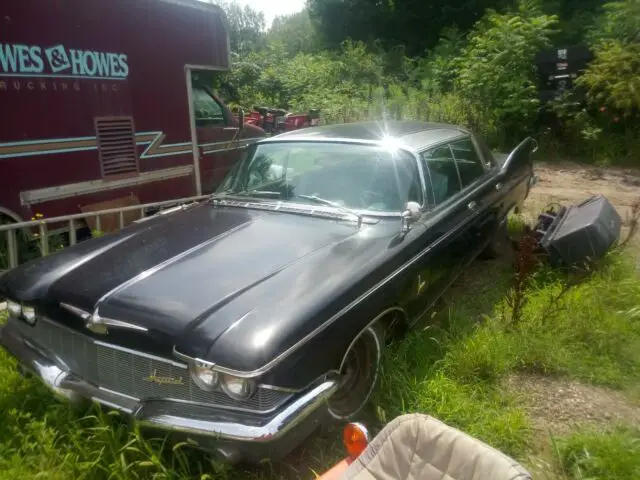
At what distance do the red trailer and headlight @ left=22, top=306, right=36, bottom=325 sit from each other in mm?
2244

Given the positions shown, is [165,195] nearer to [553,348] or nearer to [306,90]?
[553,348]

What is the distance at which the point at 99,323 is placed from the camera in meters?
2.34

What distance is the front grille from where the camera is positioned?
2.15 meters

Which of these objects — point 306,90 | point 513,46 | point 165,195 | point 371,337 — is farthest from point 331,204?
point 306,90

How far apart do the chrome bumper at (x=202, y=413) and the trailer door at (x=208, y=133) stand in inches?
170

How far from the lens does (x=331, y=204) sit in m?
3.34

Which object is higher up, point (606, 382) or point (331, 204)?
point (331, 204)

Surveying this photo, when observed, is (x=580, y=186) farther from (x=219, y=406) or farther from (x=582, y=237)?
(x=219, y=406)

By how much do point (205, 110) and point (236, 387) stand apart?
5.28m

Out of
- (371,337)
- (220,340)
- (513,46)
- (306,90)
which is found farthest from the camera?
(306,90)

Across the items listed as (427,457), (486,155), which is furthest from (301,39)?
(427,457)

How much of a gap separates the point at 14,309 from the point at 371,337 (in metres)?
1.94

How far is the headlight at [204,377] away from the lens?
2.13m

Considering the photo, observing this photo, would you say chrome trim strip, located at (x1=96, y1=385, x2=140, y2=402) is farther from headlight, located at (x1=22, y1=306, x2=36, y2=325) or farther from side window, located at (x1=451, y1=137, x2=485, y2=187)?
side window, located at (x1=451, y1=137, x2=485, y2=187)
